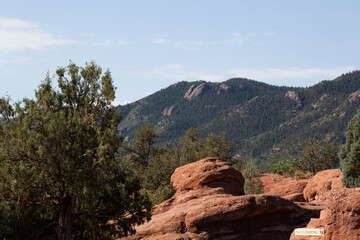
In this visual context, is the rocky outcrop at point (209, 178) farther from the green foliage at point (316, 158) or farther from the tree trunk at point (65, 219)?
the green foliage at point (316, 158)

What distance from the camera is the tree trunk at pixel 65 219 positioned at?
26828 millimetres

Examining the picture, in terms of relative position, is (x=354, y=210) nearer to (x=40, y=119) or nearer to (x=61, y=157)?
(x=61, y=157)

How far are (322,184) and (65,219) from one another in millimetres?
24173

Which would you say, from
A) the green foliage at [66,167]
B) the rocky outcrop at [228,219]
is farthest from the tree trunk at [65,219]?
the rocky outcrop at [228,219]

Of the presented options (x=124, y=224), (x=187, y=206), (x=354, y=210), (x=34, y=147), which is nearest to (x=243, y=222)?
(x=187, y=206)

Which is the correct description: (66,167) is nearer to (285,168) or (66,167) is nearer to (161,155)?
(161,155)

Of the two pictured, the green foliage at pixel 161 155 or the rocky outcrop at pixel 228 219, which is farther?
the green foliage at pixel 161 155

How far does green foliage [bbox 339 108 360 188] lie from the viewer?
37094 millimetres

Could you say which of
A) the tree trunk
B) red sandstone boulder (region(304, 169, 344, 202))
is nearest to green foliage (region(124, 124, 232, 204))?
red sandstone boulder (region(304, 169, 344, 202))

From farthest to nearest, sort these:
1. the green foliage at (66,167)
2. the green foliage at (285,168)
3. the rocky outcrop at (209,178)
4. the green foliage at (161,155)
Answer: the green foliage at (285,168) < the green foliage at (161,155) < the rocky outcrop at (209,178) < the green foliage at (66,167)

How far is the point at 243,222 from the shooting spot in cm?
2772

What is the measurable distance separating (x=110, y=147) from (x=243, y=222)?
30.4 ft

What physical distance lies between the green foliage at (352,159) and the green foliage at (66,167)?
17.9 metres

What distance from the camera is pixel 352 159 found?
3719 centimetres
